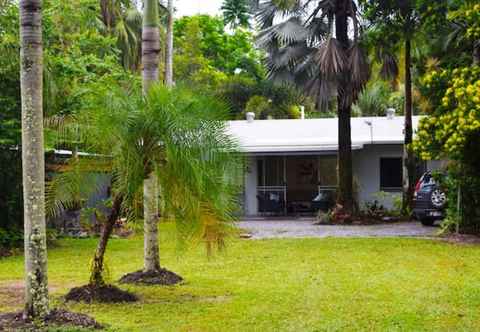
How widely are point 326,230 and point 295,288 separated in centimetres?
940

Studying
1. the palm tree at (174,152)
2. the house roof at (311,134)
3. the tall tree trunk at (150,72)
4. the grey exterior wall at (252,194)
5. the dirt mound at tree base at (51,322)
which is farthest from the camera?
the grey exterior wall at (252,194)

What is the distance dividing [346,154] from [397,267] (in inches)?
377

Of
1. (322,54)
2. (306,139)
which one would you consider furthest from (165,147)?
(306,139)

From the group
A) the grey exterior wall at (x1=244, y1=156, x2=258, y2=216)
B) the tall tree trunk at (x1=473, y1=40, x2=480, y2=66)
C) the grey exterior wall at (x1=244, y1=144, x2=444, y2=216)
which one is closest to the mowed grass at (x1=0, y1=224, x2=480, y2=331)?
the tall tree trunk at (x1=473, y1=40, x2=480, y2=66)

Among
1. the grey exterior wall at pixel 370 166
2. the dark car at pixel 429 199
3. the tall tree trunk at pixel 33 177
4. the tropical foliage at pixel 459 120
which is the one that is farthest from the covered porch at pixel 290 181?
the tall tree trunk at pixel 33 177

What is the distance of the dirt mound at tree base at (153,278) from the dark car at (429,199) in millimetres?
9404

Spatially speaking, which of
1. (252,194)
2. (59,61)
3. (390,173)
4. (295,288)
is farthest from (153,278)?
(390,173)

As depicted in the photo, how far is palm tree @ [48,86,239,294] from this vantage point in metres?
8.12

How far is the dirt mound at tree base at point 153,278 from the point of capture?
10.6m

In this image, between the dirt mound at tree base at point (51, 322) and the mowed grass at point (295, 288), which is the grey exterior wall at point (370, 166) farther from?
the dirt mound at tree base at point (51, 322)

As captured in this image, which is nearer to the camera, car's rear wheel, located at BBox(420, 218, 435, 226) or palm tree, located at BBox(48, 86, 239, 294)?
palm tree, located at BBox(48, 86, 239, 294)

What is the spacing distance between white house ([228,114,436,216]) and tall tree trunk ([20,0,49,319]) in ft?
54.0

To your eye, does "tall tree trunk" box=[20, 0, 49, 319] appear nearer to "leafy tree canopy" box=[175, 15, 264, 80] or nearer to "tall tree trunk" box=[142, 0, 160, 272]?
"tall tree trunk" box=[142, 0, 160, 272]

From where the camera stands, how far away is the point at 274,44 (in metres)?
22.3
